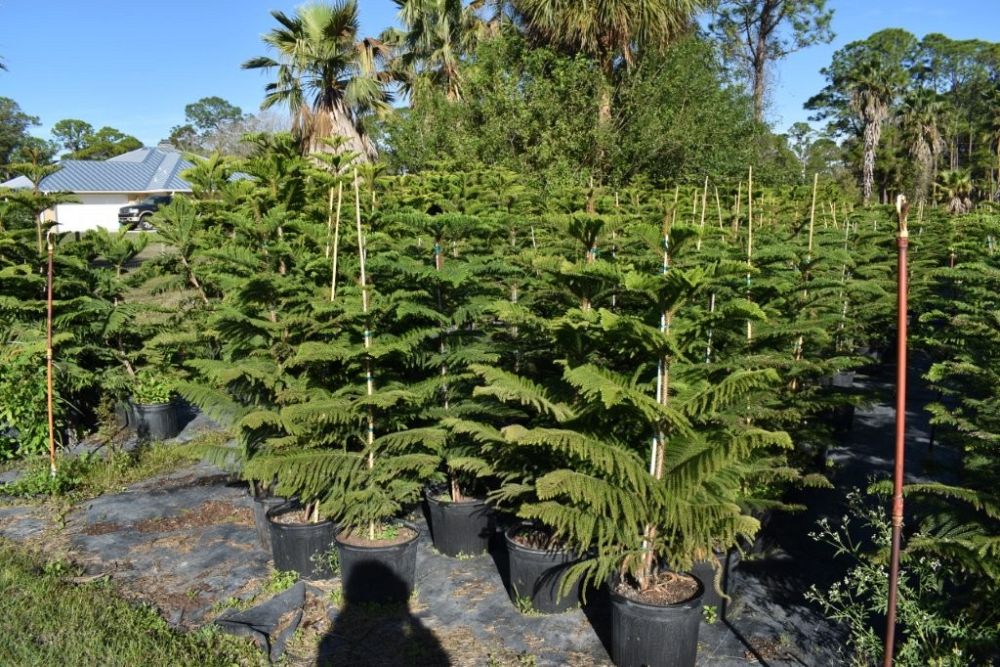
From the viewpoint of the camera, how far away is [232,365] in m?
4.88

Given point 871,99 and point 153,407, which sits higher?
point 871,99

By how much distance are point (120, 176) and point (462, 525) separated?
46806mm

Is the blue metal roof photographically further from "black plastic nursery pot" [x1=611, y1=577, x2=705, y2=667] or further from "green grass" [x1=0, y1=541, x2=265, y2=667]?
"black plastic nursery pot" [x1=611, y1=577, x2=705, y2=667]

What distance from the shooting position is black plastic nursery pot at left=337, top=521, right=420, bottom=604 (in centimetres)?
446

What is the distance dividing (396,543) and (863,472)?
4574 mm

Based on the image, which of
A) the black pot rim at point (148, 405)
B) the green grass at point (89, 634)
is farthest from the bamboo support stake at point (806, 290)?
the black pot rim at point (148, 405)

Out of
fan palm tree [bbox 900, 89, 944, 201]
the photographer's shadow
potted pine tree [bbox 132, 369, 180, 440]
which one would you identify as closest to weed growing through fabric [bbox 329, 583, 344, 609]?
the photographer's shadow

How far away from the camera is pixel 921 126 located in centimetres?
3225

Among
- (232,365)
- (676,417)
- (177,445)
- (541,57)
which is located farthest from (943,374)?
(541,57)

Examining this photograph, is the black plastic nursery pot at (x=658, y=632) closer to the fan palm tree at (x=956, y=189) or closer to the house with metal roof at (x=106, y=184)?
the fan palm tree at (x=956, y=189)

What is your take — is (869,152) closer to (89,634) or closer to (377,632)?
(377,632)

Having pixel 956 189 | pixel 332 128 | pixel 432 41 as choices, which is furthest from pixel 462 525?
pixel 956 189

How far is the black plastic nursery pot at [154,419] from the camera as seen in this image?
26.1ft

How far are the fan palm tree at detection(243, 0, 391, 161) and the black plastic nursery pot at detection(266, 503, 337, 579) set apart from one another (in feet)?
33.3
